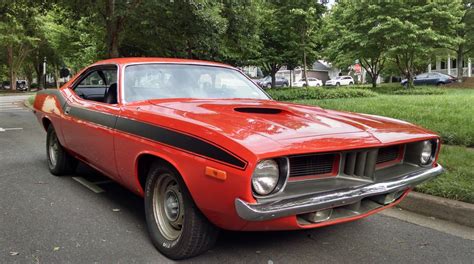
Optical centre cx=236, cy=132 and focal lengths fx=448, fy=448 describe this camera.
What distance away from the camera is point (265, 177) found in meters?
2.74

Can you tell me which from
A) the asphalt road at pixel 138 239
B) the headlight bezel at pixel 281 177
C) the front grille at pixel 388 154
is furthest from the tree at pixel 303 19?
the headlight bezel at pixel 281 177

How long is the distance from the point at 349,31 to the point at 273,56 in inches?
201

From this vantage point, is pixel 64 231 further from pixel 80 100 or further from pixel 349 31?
pixel 349 31

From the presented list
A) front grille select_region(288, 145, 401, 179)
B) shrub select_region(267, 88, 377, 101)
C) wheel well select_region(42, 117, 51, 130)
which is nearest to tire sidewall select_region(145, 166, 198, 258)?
front grille select_region(288, 145, 401, 179)

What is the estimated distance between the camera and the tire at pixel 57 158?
5.64 meters

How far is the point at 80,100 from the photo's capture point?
16.2ft

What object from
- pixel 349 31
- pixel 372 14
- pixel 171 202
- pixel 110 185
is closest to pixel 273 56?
pixel 349 31

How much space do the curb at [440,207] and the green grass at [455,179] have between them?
9cm

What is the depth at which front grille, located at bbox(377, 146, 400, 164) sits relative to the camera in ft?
11.4

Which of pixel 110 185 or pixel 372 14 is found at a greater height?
pixel 372 14

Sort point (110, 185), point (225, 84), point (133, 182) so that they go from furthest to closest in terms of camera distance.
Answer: point (110, 185) < point (225, 84) < point (133, 182)

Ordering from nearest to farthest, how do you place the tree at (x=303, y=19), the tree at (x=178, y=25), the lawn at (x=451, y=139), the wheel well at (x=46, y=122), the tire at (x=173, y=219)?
the tire at (x=173, y=219)
the lawn at (x=451, y=139)
the wheel well at (x=46, y=122)
the tree at (x=178, y=25)
the tree at (x=303, y=19)

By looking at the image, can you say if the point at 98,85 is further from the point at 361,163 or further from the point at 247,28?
the point at 247,28

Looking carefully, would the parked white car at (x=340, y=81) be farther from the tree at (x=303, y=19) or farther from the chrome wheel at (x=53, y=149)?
the chrome wheel at (x=53, y=149)
